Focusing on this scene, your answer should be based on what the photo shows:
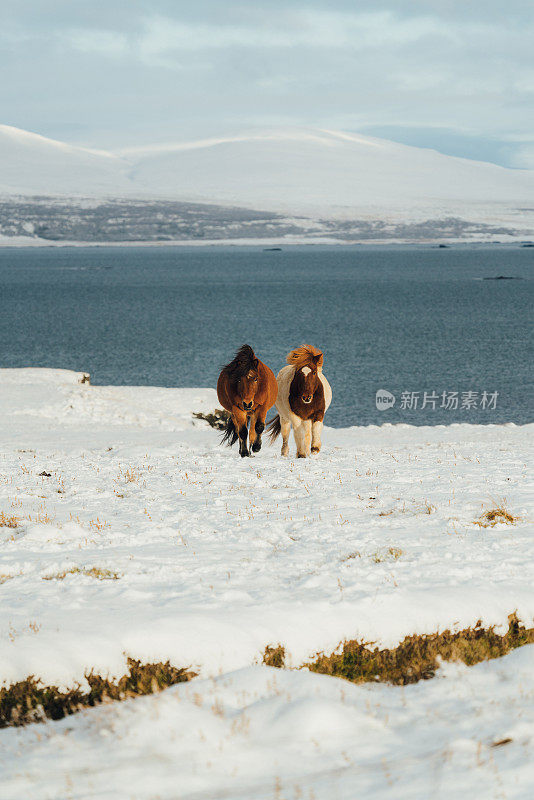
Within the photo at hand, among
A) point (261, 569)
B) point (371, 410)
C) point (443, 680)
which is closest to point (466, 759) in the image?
point (443, 680)

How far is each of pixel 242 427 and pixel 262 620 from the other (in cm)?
893

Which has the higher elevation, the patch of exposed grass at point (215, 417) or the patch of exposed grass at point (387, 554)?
the patch of exposed grass at point (387, 554)

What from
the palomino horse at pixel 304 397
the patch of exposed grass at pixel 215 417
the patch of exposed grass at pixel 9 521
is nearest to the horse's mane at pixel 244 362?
the palomino horse at pixel 304 397

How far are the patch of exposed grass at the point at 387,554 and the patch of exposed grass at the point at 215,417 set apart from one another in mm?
21085

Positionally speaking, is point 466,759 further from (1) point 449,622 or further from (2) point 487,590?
(2) point 487,590

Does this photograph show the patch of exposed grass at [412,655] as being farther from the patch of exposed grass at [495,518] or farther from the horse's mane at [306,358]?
the horse's mane at [306,358]

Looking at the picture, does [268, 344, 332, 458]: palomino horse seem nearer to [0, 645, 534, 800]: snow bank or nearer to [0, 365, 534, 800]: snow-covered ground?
[0, 365, 534, 800]: snow-covered ground

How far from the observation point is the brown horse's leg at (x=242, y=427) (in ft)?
49.7

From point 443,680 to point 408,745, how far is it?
1057mm

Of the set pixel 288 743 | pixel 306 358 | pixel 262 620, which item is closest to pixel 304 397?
pixel 306 358

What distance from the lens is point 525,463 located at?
45.5ft

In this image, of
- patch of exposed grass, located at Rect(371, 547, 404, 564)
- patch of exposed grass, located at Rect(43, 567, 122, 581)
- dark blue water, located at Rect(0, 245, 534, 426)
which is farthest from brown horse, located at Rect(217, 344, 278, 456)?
dark blue water, located at Rect(0, 245, 534, 426)

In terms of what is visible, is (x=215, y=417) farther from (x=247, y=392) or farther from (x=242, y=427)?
(x=247, y=392)

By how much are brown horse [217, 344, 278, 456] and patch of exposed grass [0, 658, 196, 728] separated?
27.2 ft
